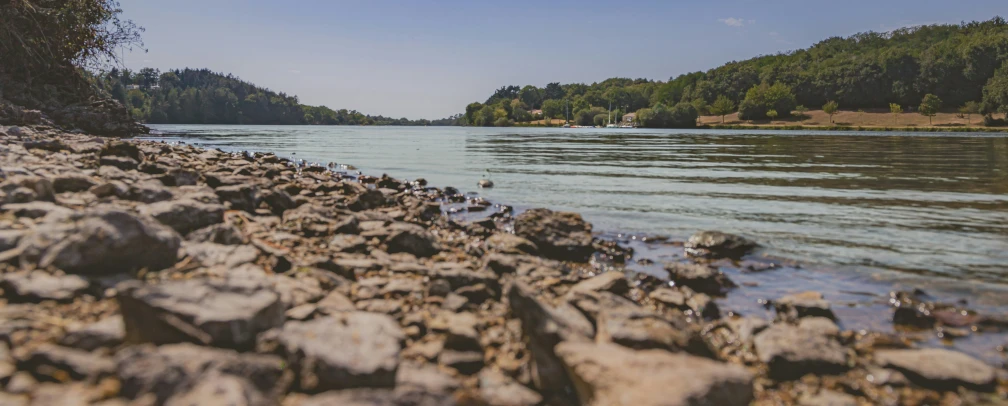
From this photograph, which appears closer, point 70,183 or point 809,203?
point 70,183

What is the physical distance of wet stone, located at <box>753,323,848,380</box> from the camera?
4750mm

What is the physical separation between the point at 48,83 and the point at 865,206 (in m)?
50.0

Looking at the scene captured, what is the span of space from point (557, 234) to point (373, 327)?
5472 millimetres

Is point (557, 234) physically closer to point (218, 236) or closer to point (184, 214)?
point (218, 236)

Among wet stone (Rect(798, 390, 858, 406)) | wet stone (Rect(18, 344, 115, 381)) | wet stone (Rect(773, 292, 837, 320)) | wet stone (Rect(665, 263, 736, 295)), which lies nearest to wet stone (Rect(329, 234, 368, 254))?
wet stone (Rect(18, 344, 115, 381))

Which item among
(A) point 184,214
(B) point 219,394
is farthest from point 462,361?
(A) point 184,214

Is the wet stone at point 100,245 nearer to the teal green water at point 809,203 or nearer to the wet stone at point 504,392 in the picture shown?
the wet stone at point 504,392

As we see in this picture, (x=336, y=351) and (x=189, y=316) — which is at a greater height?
(x=189, y=316)

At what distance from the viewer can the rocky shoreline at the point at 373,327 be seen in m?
3.25

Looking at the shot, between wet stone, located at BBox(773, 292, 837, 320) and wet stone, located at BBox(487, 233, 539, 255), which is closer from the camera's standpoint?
wet stone, located at BBox(773, 292, 837, 320)

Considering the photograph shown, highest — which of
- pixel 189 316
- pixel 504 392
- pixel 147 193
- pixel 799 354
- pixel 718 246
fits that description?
pixel 147 193

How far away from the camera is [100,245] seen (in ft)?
15.7

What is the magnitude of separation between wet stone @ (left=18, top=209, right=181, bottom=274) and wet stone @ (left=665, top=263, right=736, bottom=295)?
20.7 feet

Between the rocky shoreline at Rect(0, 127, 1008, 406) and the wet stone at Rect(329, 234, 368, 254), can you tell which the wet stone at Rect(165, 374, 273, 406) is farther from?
the wet stone at Rect(329, 234, 368, 254)
